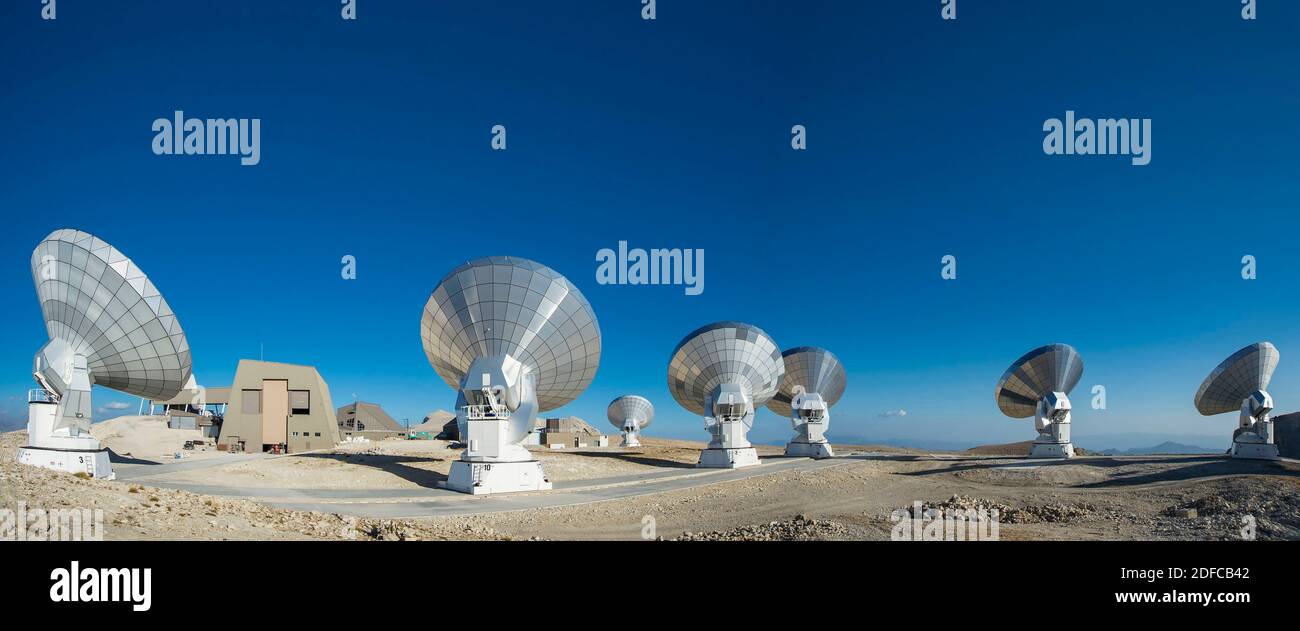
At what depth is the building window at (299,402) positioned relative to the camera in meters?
58.6

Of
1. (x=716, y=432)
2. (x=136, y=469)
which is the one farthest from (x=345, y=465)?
(x=716, y=432)

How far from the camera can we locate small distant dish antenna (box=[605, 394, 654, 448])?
82.2 metres

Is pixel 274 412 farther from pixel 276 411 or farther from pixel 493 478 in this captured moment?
pixel 493 478

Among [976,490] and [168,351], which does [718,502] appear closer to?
[976,490]

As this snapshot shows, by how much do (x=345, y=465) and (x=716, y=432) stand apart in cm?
2266

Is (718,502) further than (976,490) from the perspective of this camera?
No

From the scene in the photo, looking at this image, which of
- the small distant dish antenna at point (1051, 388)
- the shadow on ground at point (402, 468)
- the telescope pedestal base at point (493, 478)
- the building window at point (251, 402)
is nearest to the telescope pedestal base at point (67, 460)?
the shadow on ground at point (402, 468)

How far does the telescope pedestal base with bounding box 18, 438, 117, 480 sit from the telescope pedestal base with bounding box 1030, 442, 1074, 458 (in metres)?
54.6

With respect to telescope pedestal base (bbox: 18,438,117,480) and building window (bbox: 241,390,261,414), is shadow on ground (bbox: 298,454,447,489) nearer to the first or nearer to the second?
telescope pedestal base (bbox: 18,438,117,480)

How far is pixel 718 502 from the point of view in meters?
26.5

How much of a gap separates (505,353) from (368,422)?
221 ft

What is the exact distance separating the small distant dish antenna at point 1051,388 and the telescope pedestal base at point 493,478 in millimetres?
38562

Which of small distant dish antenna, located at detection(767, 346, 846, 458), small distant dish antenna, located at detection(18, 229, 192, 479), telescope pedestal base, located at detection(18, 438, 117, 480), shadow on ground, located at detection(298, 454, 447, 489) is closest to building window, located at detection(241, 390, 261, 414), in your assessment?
shadow on ground, located at detection(298, 454, 447, 489)
